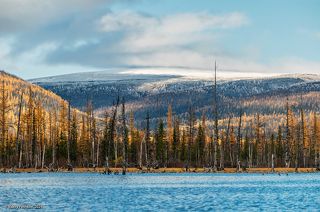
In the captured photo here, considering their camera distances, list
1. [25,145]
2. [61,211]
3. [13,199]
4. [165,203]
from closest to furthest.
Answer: [61,211]
[165,203]
[13,199]
[25,145]

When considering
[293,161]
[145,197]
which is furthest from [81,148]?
[145,197]

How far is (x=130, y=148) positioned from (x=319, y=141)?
4437 centimetres

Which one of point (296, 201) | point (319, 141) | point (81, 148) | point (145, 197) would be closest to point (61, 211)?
point (145, 197)

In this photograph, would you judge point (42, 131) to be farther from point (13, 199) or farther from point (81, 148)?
point (13, 199)

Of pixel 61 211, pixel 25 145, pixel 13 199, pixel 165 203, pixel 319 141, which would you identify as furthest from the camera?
pixel 319 141

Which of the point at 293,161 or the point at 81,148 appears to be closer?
the point at 81,148

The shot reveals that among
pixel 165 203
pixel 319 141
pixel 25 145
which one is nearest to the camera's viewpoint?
pixel 165 203

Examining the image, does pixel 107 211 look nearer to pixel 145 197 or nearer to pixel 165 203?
pixel 165 203

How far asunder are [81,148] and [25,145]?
1211 centimetres

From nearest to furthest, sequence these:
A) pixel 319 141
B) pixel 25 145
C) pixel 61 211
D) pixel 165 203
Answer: pixel 61 211, pixel 165 203, pixel 25 145, pixel 319 141

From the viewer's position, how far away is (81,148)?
5517 inches

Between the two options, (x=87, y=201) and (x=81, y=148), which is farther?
(x=81, y=148)

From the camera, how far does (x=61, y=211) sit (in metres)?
39.1

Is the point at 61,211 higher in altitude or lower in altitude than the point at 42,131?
lower
